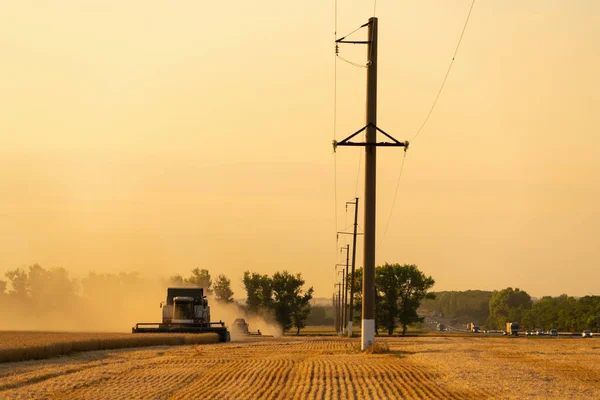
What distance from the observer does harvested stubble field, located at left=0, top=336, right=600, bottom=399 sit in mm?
25344

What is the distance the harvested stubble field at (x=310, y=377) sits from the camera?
25.3 meters

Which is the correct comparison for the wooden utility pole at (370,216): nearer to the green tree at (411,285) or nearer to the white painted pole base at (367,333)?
the white painted pole base at (367,333)

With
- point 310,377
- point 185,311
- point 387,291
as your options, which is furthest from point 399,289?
Answer: point 310,377

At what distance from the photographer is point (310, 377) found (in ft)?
98.2

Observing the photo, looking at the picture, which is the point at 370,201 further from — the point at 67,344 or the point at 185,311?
the point at 185,311

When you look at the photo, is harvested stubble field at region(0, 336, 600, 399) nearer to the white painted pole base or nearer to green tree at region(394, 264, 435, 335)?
the white painted pole base

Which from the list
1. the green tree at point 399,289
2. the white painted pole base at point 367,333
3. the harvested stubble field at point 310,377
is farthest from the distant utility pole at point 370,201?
the green tree at point 399,289

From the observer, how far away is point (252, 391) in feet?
Result: 84.9

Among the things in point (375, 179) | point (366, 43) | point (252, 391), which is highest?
point (366, 43)

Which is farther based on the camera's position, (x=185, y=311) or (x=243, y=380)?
(x=185, y=311)

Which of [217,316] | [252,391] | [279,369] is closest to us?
[252,391]

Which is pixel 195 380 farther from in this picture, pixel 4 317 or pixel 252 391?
pixel 4 317

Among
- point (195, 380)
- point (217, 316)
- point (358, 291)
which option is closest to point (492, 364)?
point (195, 380)

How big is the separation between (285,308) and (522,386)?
139747 mm
